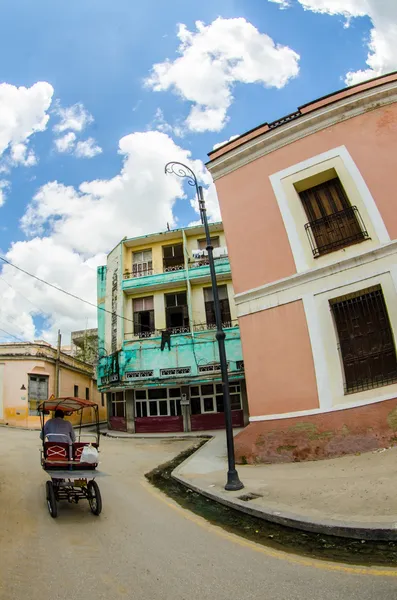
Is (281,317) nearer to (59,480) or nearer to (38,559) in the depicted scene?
(59,480)

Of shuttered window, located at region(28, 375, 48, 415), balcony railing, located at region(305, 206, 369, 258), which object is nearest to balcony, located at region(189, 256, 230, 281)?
balcony railing, located at region(305, 206, 369, 258)

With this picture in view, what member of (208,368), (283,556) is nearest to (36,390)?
(208,368)

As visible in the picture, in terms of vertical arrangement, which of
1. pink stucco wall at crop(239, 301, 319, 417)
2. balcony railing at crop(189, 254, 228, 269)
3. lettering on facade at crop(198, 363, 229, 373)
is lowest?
pink stucco wall at crop(239, 301, 319, 417)

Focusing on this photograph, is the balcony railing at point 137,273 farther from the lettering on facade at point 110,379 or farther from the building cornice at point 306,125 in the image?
the building cornice at point 306,125

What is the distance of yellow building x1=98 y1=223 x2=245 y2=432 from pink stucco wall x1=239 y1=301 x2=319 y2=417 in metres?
9.56

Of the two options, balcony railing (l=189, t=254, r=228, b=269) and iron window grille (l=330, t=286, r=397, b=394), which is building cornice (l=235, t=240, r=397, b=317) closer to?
iron window grille (l=330, t=286, r=397, b=394)

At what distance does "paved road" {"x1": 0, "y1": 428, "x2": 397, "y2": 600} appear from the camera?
320 centimetres

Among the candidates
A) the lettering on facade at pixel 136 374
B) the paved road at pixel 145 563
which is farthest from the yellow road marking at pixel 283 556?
the lettering on facade at pixel 136 374

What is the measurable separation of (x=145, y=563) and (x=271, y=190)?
30.1ft

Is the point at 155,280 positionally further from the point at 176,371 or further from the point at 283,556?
the point at 283,556

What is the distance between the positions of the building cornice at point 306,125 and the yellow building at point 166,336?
7.81 meters

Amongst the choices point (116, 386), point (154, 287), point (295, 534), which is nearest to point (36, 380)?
point (116, 386)

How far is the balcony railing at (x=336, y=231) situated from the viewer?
907cm

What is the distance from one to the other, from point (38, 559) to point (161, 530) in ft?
5.42
